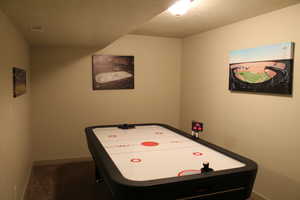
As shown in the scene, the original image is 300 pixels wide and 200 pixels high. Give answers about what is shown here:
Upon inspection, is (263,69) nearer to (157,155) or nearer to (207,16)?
(207,16)

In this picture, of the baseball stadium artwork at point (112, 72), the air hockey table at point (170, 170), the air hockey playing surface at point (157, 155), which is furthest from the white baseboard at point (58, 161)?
the air hockey table at point (170, 170)

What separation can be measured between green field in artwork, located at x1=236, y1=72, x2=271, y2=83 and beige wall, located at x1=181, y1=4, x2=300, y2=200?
0.20 m

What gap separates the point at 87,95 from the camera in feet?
14.1

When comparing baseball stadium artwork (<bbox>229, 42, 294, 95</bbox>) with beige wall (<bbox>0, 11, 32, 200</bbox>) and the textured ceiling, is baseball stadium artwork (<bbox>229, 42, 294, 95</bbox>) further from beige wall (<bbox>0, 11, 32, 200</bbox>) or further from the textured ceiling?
beige wall (<bbox>0, 11, 32, 200</bbox>)

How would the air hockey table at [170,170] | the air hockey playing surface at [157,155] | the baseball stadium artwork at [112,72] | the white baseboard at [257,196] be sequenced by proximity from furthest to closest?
the baseball stadium artwork at [112,72]
the white baseboard at [257,196]
the air hockey playing surface at [157,155]
the air hockey table at [170,170]

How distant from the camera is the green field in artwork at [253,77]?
9.61 feet

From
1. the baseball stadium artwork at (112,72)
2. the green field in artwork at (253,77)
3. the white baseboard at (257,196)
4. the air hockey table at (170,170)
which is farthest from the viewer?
the baseball stadium artwork at (112,72)

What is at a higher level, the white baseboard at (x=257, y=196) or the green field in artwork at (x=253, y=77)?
the green field in artwork at (x=253, y=77)

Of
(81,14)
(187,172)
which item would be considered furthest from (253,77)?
(81,14)

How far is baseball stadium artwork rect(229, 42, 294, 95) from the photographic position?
8.71 feet

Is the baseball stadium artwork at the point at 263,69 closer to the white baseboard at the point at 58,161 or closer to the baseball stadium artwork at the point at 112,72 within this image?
the baseball stadium artwork at the point at 112,72

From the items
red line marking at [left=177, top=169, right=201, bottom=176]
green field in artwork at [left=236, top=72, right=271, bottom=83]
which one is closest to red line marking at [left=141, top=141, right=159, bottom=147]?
red line marking at [left=177, top=169, right=201, bottom=176]

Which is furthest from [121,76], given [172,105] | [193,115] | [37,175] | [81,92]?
[37,175]

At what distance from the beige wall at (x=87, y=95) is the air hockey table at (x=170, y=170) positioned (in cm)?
163
